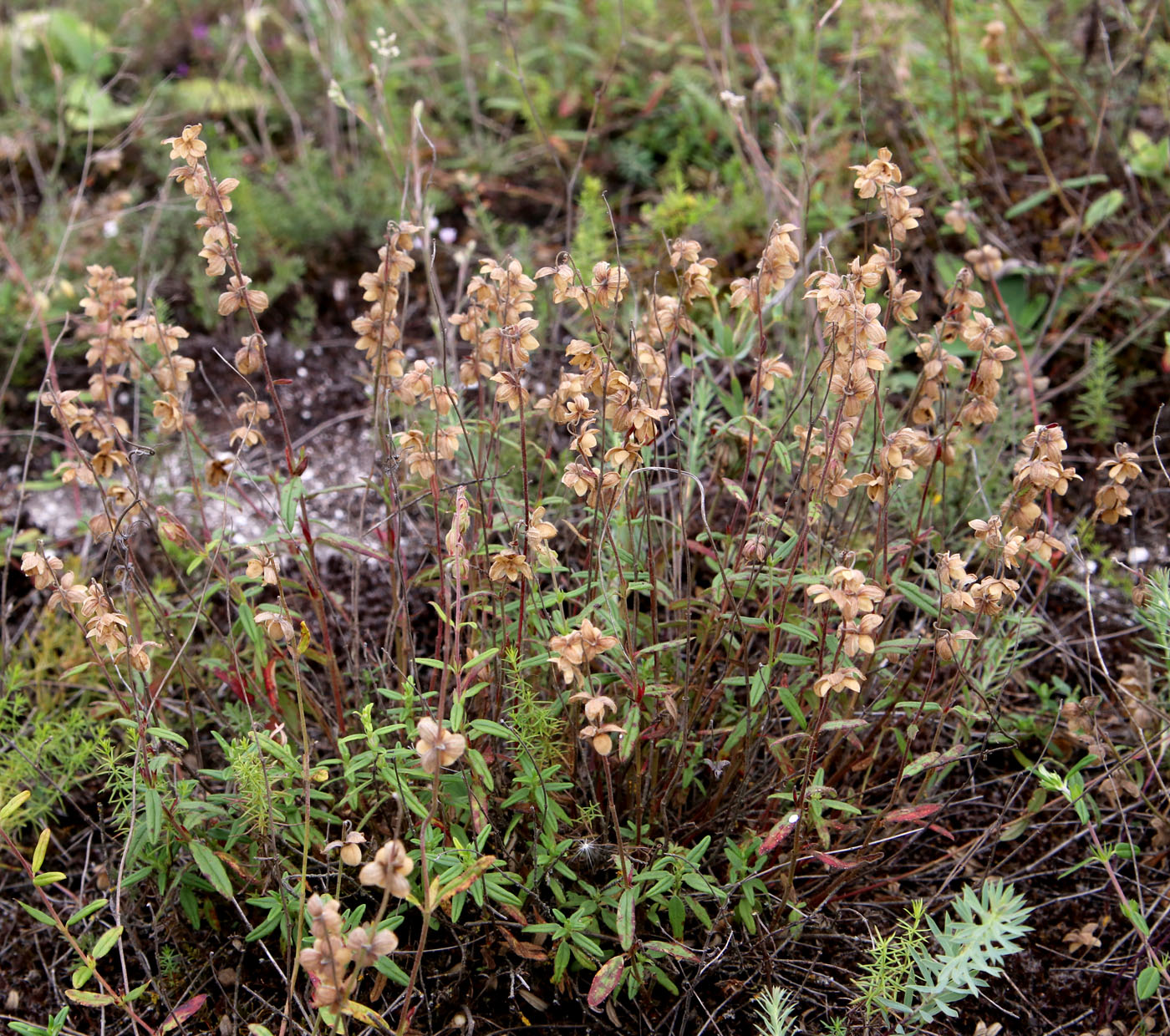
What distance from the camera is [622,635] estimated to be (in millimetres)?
1958

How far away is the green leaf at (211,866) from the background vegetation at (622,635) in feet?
0.12

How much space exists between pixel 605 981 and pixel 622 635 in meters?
0.60

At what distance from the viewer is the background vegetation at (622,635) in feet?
6.23

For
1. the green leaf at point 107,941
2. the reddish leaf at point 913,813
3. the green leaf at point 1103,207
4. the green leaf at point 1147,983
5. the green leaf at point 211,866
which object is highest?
the green leaf at point 107,941

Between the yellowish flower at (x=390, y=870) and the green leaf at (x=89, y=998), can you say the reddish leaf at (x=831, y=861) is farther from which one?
the green leaf at (x=89, y=998)

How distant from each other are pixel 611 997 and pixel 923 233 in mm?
2797

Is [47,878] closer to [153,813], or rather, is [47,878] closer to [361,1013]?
[153,813]

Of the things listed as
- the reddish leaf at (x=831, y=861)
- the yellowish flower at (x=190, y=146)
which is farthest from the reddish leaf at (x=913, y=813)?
the yellowish flower at (x=190, y=146)

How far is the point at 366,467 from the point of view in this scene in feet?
10.9

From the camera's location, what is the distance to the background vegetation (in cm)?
190

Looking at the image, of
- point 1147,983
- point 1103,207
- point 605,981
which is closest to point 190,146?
point 605,981

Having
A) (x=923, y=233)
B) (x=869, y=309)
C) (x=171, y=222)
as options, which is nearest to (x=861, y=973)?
(x=869, y=309)

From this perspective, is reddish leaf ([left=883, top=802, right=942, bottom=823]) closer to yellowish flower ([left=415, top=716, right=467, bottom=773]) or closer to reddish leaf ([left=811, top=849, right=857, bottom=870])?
reddish leaf ([left=811, top=849, right=857, bottom=870])

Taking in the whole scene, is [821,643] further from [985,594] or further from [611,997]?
[611,997]
